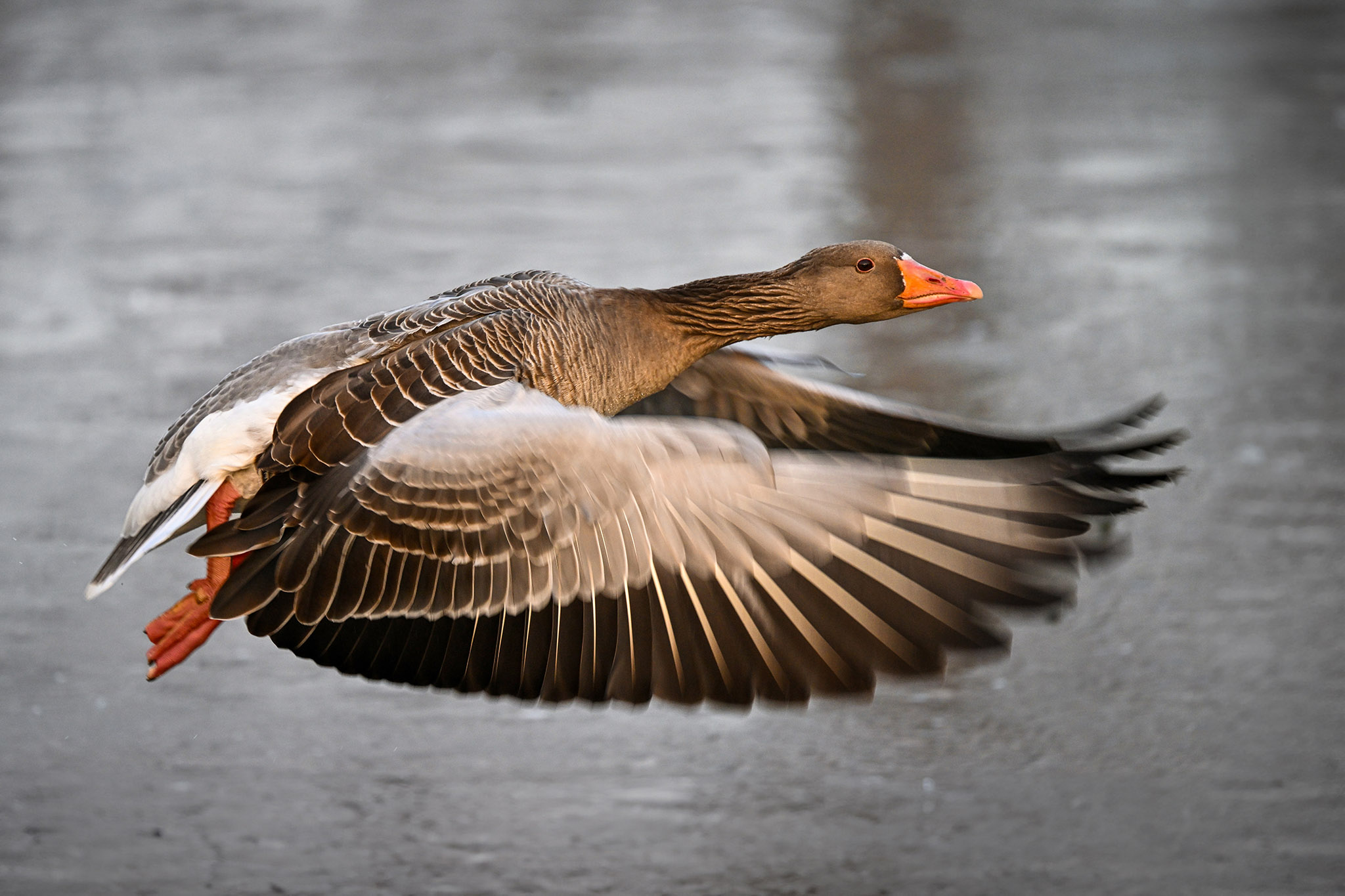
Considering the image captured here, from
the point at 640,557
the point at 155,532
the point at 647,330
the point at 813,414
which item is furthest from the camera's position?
the point at 813,414

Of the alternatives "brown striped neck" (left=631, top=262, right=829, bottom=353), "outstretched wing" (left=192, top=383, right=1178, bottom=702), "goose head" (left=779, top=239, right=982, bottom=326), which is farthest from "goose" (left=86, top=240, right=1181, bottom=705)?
"brown striped neck" (left=631, top=262, right=829, bottom=353)

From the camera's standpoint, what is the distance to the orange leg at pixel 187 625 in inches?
129

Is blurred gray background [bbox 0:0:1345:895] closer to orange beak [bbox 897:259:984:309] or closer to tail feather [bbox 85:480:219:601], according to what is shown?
tail feather [bbox 85:480:219:601]

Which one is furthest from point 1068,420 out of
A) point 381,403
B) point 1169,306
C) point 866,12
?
point 866,12

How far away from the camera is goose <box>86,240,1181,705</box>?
2799 mm

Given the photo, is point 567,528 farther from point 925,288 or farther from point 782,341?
point 782,341

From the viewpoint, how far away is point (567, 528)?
116 inches

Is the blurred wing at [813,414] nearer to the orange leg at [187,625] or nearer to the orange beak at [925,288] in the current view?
the orange beak at [925,288]

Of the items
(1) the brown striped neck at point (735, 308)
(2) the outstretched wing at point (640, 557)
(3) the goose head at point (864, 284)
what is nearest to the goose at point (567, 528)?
(2) the outstretched wing at point (640, 557)

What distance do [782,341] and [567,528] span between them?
360cm

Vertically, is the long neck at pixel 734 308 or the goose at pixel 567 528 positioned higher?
the long neck at pixel 734 308

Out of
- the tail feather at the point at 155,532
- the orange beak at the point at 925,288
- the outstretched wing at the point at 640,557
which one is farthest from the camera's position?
the orange beak at the point at 925,288

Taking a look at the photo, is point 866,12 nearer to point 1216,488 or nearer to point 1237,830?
point 1216,488

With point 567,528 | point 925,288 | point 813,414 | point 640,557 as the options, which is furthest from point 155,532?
point 925,288
